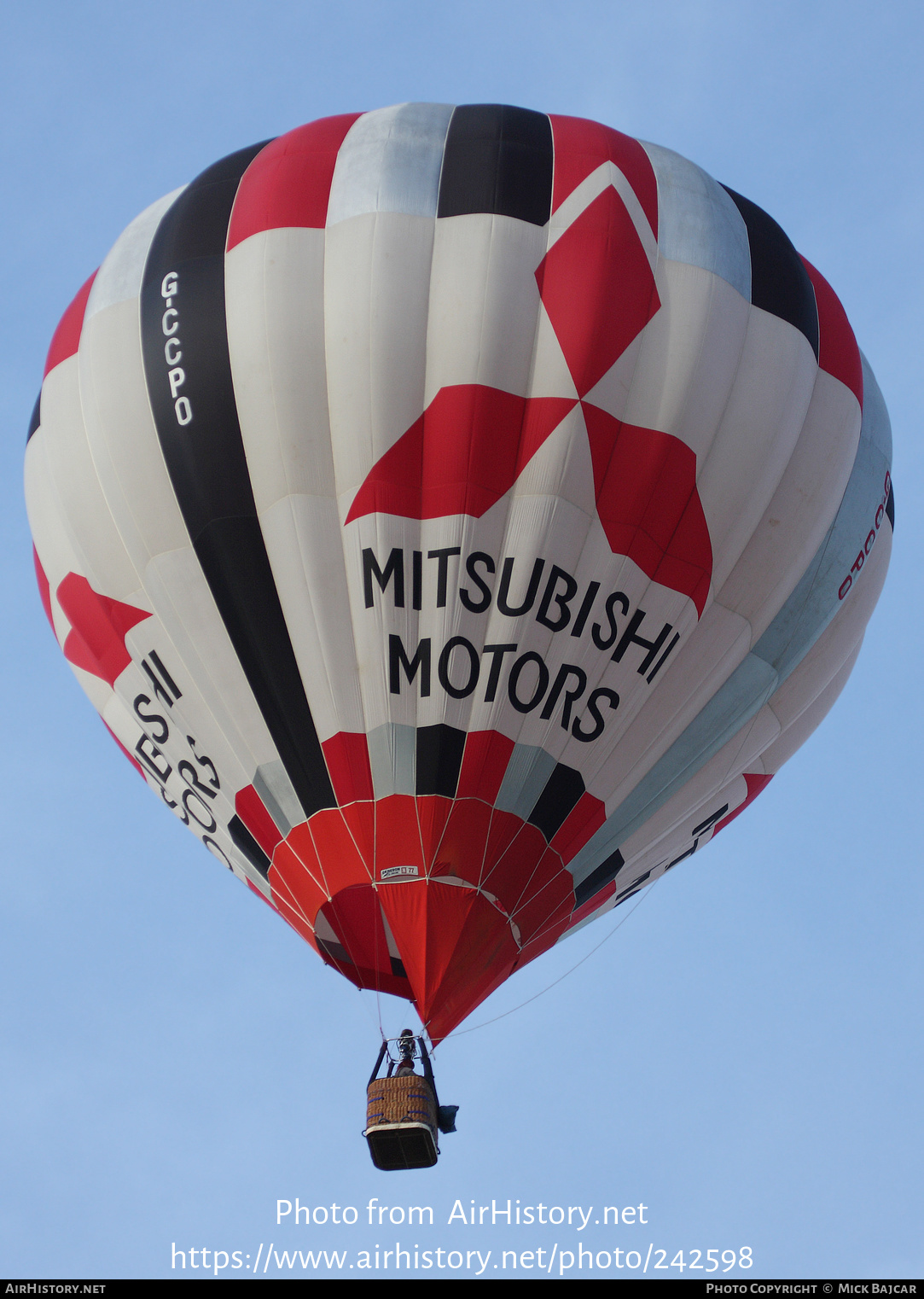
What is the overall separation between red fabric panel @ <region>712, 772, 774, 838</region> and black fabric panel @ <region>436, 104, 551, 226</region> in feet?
14.5

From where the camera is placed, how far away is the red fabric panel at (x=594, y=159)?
11.3m

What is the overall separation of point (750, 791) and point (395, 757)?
3580mm

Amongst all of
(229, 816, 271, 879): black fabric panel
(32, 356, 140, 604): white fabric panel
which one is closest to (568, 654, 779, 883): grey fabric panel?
(229, 816, 271, 879): black fabric panel

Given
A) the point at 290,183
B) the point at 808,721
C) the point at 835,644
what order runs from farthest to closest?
the point at 808,721
the point at 835,644
the point at 290,183

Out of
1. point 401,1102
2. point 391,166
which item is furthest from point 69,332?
point 401,1102

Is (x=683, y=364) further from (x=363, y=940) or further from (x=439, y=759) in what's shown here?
(x=363, y=940)

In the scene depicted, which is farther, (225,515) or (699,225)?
(699,225)

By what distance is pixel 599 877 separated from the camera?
38.5ft

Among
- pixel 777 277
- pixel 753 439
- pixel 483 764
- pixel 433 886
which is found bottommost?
pixel 433 886

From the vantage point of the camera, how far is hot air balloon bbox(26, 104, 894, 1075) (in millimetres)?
10648

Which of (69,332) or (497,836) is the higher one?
(69,332)

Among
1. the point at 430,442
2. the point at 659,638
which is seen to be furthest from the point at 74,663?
the point at 659,638

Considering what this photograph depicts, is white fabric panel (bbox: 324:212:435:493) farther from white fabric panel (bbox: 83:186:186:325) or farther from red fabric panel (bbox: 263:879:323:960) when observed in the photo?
red fabric panel (bbox: 263:879:323:960)

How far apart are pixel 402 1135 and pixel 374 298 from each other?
489 centimetres
